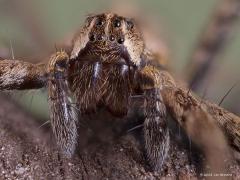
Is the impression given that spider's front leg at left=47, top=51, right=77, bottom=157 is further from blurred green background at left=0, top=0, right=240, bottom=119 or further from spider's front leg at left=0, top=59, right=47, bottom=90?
blurred green background at left=0, top=0, right=240, bottom=119

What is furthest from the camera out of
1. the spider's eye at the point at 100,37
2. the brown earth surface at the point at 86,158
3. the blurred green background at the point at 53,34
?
the blurred green background at the point at 53,34

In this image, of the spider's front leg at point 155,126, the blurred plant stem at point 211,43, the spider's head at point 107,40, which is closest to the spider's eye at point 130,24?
the spider's head at point 107,40

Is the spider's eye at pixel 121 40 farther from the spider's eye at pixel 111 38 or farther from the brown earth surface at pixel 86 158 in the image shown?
the brown earth surface at pixel 86 158

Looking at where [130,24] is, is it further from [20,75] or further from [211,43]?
[211,43]

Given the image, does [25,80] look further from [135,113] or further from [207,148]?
[207,148]

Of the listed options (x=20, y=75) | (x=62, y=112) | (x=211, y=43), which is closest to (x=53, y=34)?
(x=211, y=43)

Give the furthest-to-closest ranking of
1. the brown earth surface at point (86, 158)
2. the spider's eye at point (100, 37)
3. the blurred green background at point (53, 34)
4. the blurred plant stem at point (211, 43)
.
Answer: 1. the blurred plant stem at point (211, 43)
2. the blurred green background at point (53, 34)
3. the spider's eye at point (100, 37)
4. the brown earth surface at point (86, 158)

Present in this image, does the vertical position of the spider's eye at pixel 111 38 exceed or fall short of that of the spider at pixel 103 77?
it exceeds it
